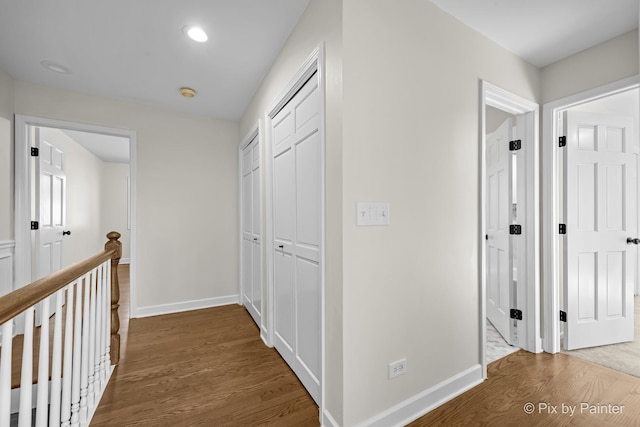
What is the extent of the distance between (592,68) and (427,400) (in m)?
2.67

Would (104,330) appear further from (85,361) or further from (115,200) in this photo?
(115,200)

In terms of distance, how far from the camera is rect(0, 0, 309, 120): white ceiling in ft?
5.70

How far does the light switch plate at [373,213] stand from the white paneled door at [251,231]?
61.8 inches

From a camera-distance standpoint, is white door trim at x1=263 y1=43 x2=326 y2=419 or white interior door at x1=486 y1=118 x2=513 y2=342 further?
white interior door at x1=486 y1=118 x2=513 y2=342

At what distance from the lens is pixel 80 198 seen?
4820mm

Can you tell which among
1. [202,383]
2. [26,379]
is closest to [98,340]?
[202,383]

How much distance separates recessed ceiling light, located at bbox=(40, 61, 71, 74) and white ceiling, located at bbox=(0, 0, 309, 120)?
4 centimetres

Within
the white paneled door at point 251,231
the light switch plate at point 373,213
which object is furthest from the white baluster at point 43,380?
the white paneled door at point 251,231

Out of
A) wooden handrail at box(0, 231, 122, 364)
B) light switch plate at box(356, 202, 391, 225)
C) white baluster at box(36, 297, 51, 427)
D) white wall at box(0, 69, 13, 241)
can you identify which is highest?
white wall at box(0, 69, 13, 241)

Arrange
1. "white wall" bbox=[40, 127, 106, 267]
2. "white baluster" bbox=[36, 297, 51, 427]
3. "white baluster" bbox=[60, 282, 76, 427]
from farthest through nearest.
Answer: "white wall" bbox=[40, 127, 106, 267] < "white baluster" bbox=[60, 282, 76, 427] < "white baluster" bbox=[36, 297, 51, 427]

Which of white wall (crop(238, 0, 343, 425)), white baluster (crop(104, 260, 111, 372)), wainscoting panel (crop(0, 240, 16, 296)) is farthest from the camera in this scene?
wainscoting panel (crop(0, 240, 16, 296))

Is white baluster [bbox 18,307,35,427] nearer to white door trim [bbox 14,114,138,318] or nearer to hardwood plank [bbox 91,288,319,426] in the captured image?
hardwood plank [bbox 91,288,319,426]

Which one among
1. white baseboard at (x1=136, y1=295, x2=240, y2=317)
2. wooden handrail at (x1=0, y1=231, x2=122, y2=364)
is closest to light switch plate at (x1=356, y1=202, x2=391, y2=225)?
wooden handrail at (x1=0, y1=231, x2=122, y2=364)

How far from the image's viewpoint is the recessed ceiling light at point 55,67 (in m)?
2.33
